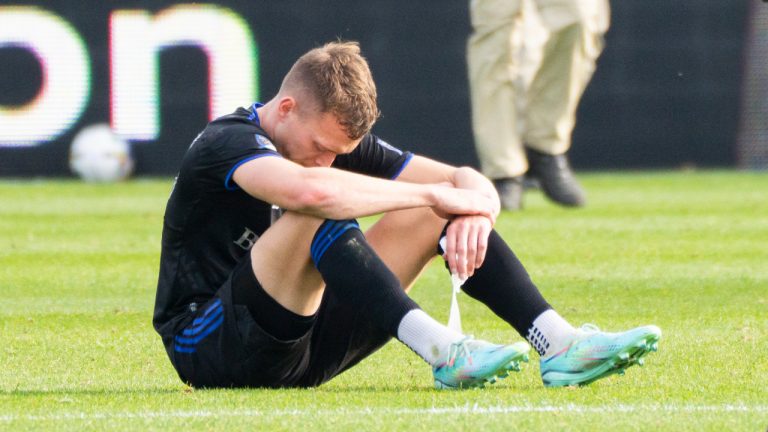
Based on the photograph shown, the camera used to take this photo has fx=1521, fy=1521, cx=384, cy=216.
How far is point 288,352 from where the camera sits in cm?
371

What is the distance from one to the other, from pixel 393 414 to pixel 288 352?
1.28 feet

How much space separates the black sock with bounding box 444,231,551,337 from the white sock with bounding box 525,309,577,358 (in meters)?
0.02

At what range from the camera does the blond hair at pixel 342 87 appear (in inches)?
144

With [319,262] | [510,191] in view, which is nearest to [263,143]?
[319,262]

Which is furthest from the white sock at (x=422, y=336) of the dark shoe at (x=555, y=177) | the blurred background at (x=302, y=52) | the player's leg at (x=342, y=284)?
the blurred background at (x=302, y=52)

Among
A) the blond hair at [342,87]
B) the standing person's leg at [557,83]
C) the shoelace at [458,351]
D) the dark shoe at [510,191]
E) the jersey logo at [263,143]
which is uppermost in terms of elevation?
the blond hair at [342,87]

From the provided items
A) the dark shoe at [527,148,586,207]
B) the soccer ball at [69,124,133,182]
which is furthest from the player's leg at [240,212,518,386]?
the soccer ball at [69,124,133,182]

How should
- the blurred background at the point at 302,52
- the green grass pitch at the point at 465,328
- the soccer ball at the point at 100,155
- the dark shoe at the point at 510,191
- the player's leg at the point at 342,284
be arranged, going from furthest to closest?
the blurred background at the point at 302,52 → the soccer ball at the point at 100,155 → the dark shoe at the point at 510,191 → the player's leg at the point at 342,284 → the green grass pitch at the point at 465,328

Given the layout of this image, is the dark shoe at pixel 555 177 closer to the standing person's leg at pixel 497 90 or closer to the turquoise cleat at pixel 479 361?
the standing person's leg at pixel 497 90

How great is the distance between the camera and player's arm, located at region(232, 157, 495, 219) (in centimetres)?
351

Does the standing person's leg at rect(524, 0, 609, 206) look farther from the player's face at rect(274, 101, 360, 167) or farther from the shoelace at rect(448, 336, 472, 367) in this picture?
the shoelace at rect(448, 336, 472, 367)

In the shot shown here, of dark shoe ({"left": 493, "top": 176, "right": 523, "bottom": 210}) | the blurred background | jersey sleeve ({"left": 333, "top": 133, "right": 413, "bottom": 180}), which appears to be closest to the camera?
jersey sleeve ({"left": 333, "top": 133, "right": 413, "bottom": 180})

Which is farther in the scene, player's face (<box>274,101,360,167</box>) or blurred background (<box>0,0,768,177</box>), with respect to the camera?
blurred background (<box>0,0,768,177</box>)

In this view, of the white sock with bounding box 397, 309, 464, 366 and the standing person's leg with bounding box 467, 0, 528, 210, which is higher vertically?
the white sock with bounding box 397, 309, 464, 366
